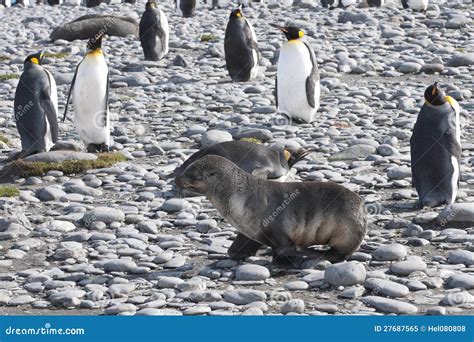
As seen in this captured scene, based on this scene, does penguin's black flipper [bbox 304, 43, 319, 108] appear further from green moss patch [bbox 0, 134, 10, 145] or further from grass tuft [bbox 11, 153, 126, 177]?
green moss patch [bbox 0, 134, 10, 145]

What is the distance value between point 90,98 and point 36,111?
2.07ft

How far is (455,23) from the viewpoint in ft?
Result: 60.5

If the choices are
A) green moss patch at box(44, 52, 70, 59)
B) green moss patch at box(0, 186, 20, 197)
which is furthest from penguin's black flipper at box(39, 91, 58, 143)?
green moss patch at box(44, 52, 70, 59)

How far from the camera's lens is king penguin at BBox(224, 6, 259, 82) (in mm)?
13875

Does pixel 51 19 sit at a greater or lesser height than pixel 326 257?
lesser

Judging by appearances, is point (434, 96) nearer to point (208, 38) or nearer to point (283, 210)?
point (283, 210)

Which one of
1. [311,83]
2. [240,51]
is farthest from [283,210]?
[240,51]

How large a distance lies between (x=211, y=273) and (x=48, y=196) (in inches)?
98.8

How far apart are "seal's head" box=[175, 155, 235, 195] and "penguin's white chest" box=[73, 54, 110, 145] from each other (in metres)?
4.29

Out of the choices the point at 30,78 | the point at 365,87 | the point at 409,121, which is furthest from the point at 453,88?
the point at 30,78

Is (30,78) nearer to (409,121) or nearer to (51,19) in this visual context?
(409,121)

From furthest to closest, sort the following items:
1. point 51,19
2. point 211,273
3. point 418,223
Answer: point 51,19, point 418,223, point 211,273

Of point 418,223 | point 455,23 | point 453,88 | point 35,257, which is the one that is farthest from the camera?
point 455,23

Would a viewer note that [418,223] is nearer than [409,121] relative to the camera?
Yes
